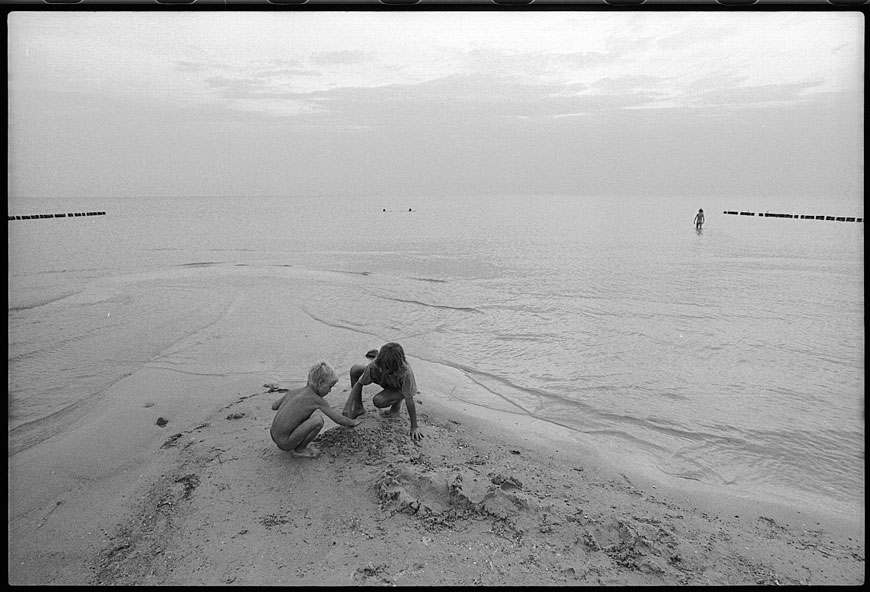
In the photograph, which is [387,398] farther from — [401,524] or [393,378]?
[401,524]

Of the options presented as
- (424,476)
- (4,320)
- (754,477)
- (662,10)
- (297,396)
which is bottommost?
(754,477)

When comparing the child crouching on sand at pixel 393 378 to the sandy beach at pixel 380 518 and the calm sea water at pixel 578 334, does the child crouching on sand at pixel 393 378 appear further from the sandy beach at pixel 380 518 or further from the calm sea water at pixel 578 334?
the calm sea water at pixel 578 334

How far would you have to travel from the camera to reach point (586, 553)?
9.13 ft

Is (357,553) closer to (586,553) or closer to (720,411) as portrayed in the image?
(586,553)

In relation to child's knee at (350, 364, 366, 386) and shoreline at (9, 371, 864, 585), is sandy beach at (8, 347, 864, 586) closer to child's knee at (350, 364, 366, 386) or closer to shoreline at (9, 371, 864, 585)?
shoreline at (9, 371, 864, 585)

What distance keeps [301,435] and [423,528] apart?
3.49 ft

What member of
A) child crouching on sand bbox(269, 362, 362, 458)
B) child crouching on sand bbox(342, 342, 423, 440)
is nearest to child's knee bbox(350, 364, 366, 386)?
child crouching on sand bbox(342, 342, 423, 440)

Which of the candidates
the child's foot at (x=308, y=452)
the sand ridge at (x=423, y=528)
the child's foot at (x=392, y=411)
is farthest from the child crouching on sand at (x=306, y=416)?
the child's foot at (x=392, y=411)

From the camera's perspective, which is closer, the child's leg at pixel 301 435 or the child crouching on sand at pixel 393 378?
the child's leg at pixel 301 435

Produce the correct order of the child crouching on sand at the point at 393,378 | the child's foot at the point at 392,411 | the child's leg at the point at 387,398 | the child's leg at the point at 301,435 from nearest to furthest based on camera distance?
1. the child's leg at the point at 301,435
2. the child crouching on sand at the point at 393,378
3. the child's leg at the point at 387,398
4. the child's foot at the point at 392,411

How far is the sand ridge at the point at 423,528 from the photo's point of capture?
2.64 m

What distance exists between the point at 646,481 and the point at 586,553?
44.3 inches

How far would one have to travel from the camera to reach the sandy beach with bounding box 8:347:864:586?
267 centimetres

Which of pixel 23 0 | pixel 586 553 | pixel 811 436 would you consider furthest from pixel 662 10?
pixel 811 436
